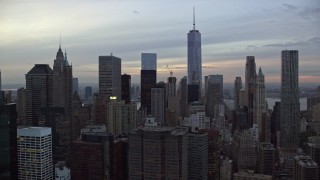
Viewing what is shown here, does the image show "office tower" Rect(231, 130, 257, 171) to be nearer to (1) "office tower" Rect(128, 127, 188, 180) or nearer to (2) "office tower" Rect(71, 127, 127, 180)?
(1) "office tower" Rect(128, 127, 188, 180)

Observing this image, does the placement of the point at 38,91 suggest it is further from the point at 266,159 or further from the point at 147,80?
the point at 266,159

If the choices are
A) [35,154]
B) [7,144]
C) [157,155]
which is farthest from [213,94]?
[7,144]

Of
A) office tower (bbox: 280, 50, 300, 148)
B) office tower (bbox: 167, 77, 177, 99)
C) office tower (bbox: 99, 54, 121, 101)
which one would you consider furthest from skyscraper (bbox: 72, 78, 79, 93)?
office tower (bbox: 280, 50, 300, 148)

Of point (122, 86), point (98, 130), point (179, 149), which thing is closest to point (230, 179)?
point (179, 149)

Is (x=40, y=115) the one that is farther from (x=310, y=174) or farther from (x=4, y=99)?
(x=310, y=174)

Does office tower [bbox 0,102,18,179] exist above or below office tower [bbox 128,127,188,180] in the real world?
above

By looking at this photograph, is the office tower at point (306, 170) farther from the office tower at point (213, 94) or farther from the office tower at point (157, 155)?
the office tower at point (213, 94)

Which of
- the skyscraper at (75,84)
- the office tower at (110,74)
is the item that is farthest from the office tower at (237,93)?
the skyscraper at (75,84)
